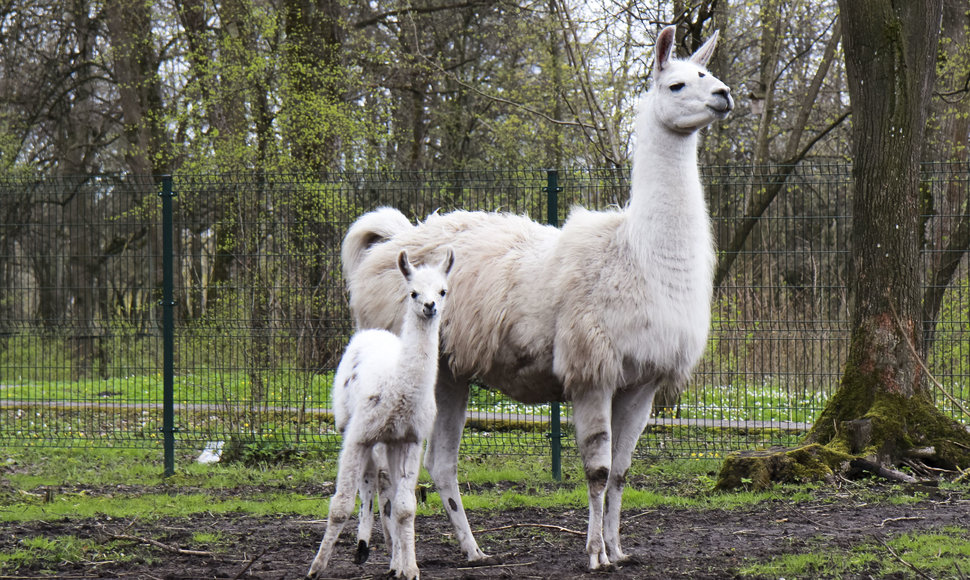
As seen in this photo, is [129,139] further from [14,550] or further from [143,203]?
[14,550]

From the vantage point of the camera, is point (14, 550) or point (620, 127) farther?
point (620, 127)

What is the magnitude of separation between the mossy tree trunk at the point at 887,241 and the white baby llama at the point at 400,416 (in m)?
3.76

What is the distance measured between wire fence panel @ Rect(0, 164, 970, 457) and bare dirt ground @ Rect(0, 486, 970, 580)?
2389mm

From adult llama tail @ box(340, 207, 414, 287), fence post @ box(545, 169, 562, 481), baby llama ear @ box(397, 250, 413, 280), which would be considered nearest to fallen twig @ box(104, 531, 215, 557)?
adult llama tail @ box(340, 207, 414, 287)

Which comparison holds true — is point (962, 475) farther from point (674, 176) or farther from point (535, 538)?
point (674, 176)

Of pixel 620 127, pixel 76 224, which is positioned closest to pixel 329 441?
pixel 76 224

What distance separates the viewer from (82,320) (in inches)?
394

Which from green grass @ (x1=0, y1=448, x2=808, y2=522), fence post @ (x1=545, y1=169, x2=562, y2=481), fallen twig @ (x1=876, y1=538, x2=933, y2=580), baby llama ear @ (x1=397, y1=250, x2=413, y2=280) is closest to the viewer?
fallen twig @ (x1=876, y1=538, x2=933, y2=580)

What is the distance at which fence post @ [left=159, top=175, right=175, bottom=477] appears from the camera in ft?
30.5

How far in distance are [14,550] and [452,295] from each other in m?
3.03

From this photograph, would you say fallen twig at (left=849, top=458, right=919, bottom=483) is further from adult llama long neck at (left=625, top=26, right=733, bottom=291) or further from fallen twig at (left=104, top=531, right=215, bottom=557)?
fallen twig at (left=104, top=531, right=215, bottom=557)

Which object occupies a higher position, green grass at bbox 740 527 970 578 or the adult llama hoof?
the adult llama hoof

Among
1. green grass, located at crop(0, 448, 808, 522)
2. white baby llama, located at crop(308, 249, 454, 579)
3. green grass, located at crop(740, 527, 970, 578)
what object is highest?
white baby llama, located at crop(308, 249, 454, 579)

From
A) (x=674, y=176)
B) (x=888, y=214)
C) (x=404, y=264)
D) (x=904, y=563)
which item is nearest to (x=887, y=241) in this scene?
(x=888, y=214)
